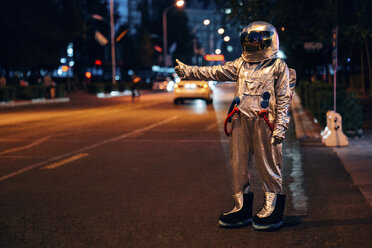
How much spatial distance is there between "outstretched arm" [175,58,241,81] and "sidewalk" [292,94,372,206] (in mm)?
2360

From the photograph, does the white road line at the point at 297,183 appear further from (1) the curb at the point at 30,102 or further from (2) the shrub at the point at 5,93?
(2) the shrub at the point at 5,93

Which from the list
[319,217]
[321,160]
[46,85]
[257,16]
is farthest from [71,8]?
[319,217]

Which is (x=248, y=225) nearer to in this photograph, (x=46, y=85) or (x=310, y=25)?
(x=310, y=25)

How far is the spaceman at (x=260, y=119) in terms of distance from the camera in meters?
5.63

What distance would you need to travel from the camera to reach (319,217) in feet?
20.7

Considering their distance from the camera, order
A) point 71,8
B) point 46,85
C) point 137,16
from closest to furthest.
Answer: point 46,85
point 71,8
point 137,16

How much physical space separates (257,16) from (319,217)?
1172 cm

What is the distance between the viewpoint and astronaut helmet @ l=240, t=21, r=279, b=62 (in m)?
5.63

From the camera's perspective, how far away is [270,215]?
5742 millimetres

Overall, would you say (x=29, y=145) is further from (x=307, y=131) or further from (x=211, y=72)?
(x=211, y=72)

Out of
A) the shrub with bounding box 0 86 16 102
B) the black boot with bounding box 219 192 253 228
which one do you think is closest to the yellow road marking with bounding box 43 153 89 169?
the black boot with bounding box 219 192 253 228

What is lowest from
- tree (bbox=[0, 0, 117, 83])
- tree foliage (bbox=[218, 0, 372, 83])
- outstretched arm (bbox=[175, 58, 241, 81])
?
outstretched arm (bbox=[175, 58, 241, 81])

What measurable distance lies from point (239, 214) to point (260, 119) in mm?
903

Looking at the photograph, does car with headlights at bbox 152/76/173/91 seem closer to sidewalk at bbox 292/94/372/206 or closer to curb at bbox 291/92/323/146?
curb at bbox 291/92/323/146
